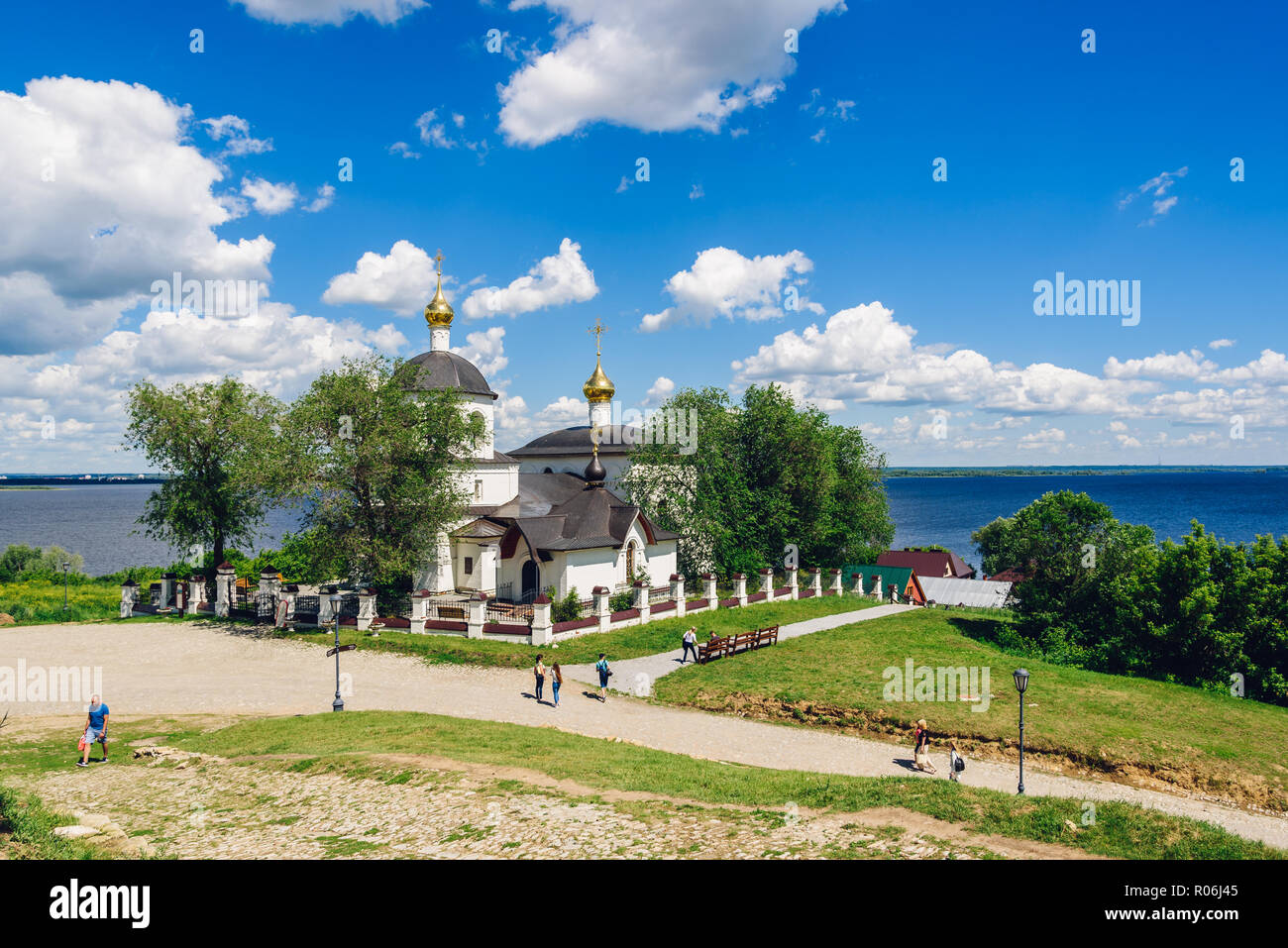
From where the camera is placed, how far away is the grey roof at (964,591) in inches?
1638

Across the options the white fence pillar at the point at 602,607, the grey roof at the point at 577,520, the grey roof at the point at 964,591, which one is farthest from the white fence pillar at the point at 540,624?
the grey roof at the point at 964,591

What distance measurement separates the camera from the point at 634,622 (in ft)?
92.1

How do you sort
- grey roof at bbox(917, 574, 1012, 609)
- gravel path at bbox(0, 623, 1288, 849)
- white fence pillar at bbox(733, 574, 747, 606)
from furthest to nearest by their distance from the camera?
1. grey roof at bbox(917, 574, 1012, 609)
2. white fence pillar at bbox(733, 574, 747, 606)
3. gravel path at bbox(0, 623, 1288, 849)

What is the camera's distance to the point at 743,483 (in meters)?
40.3

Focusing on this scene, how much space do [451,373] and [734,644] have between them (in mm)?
19583

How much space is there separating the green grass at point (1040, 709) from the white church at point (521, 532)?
954cm

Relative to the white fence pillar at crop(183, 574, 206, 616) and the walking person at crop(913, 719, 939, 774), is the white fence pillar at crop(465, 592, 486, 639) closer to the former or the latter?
the white fence pillar at crop(183, 574, 206, 616)

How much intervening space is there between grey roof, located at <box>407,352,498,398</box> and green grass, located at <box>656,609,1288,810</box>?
1911 cm

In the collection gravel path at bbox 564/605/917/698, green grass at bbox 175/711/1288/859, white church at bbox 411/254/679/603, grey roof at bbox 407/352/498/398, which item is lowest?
gravel path at bbox 564/605/917/698

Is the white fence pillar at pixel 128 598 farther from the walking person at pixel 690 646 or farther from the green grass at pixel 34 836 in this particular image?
the green grass at pixel 34 836

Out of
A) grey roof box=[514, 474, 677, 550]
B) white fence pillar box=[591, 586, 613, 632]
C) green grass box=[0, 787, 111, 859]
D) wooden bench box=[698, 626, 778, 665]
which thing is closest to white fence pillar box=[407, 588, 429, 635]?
grey roof box=[514, 474, 677, 550]

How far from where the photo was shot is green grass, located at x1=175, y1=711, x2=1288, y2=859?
30.3 ft
